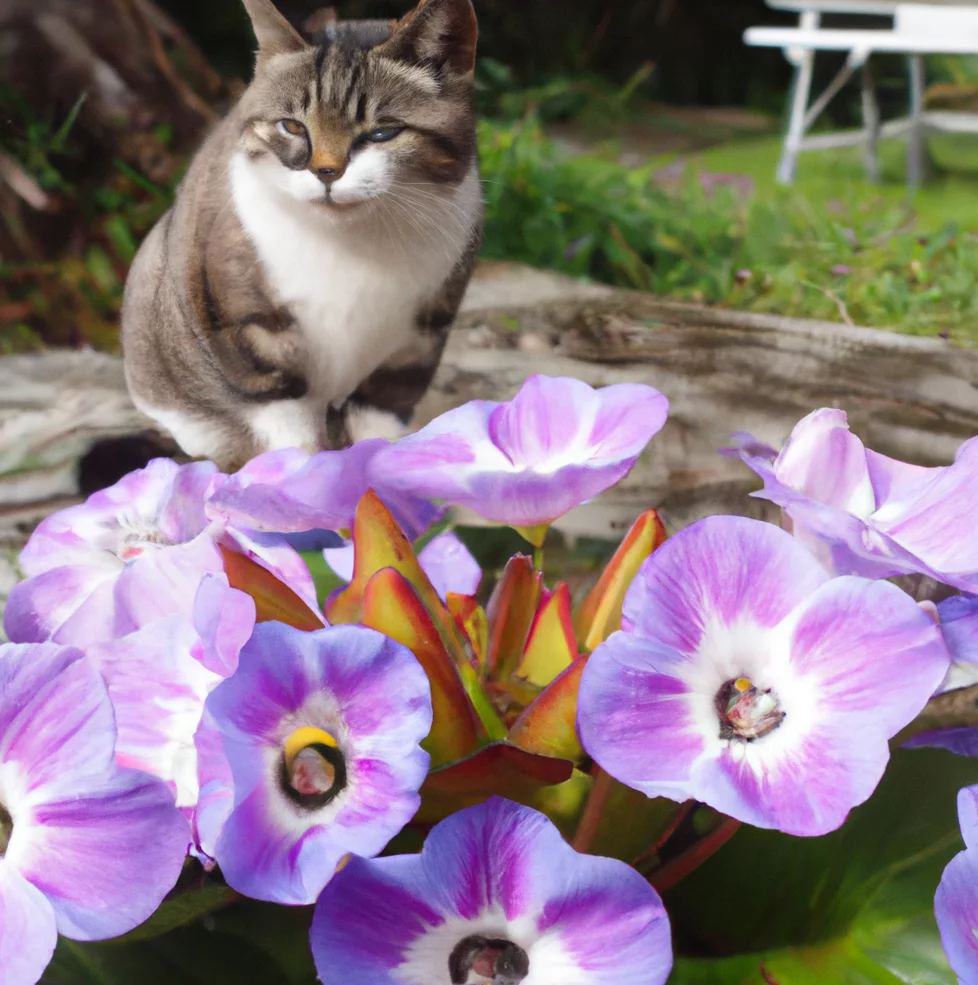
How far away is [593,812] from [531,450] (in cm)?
8

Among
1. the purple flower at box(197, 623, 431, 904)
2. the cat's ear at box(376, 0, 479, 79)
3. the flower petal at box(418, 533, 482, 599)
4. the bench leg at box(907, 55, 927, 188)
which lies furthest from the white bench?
the purple flower at box(197, 623, 431, 904)

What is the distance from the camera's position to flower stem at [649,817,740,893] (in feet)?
0.74

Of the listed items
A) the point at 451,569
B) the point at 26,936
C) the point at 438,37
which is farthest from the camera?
the point at 438,37

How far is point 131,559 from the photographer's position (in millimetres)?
260

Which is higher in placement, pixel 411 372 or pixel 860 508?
pixel 860 508

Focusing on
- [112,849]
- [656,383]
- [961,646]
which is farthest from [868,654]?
[656,383]

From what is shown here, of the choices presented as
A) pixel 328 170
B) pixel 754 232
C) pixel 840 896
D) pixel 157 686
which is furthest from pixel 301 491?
pixel 754 232

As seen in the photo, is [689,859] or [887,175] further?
[887,175]

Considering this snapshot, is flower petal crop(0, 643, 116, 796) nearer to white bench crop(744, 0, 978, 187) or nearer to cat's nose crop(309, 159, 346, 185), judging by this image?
cat's nose crop(309, 159, 346, 185)

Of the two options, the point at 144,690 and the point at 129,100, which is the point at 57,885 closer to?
the point at 144,690

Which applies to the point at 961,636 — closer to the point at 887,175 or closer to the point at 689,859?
the point at 689,859

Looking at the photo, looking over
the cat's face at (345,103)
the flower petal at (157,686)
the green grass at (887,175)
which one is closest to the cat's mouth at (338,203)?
the cat's face at (345,103)

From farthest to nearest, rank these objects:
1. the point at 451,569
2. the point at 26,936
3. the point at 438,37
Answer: the point at 438,37 < the point at 451,569 < the point at 26,936

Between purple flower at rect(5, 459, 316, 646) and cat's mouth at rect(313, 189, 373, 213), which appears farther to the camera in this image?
cat's mouth at rect(313, 189, 373, 213)
